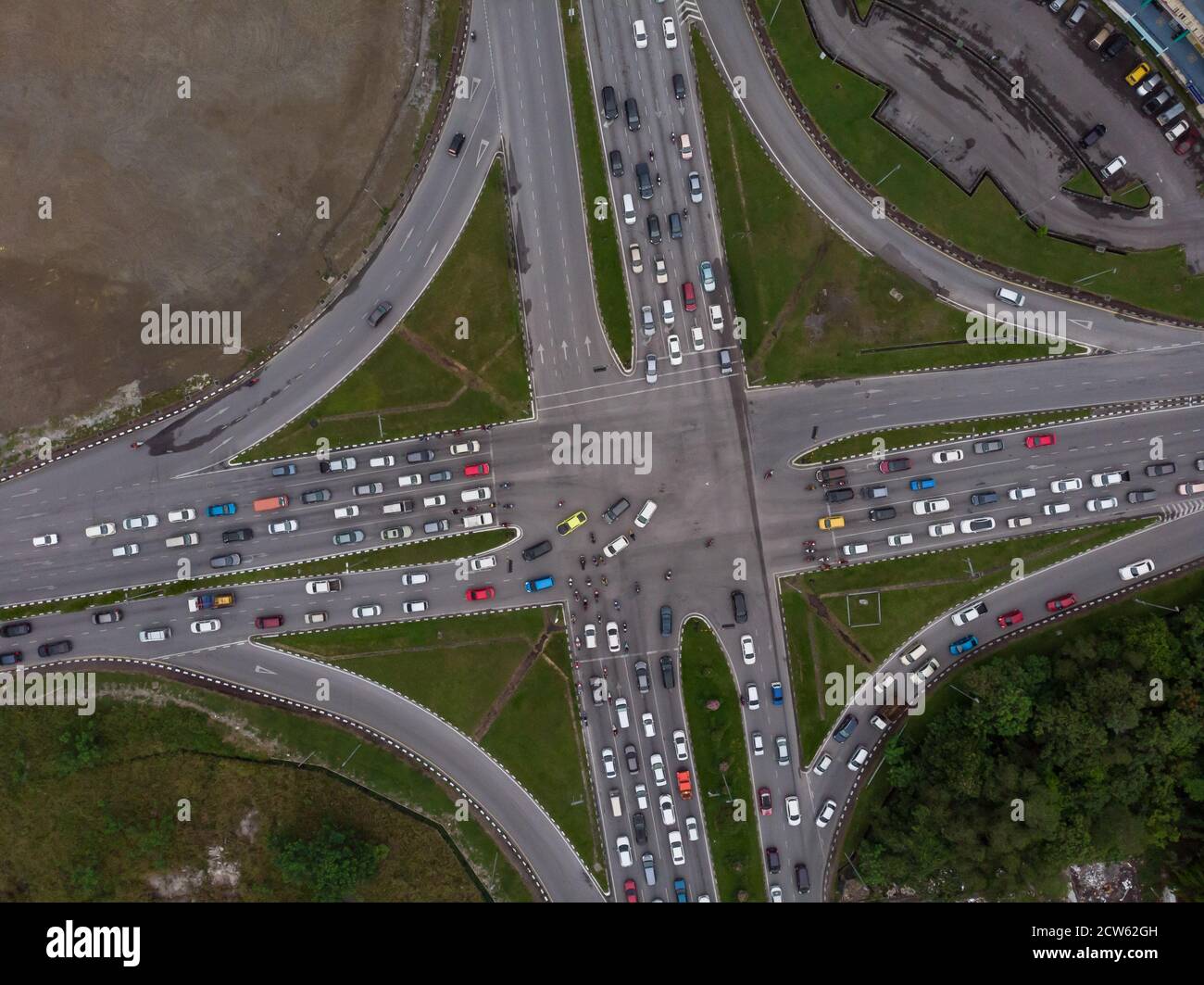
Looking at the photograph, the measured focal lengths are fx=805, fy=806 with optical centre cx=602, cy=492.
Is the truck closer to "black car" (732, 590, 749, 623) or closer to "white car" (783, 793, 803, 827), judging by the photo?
"black car" (732, 590, 749, 623)

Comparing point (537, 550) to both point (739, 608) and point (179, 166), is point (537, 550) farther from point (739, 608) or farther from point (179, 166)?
point (179, 166)

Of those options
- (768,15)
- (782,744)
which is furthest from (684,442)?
(768,15)

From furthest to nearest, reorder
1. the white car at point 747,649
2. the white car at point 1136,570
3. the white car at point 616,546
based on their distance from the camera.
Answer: the white car at point 747,649 < the white car at point 616,546 < the white car at point 1136,570

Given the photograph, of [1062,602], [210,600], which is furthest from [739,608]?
[210,600]

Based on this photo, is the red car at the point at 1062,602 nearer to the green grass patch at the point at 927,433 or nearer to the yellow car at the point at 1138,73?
the green grass patch at the point at 927,433

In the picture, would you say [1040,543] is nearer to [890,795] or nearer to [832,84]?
[890,795]

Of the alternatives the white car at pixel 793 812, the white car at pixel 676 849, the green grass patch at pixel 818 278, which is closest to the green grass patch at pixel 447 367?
the green grass patch at pixel 818 278

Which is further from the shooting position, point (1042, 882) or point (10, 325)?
point (10, 325)
